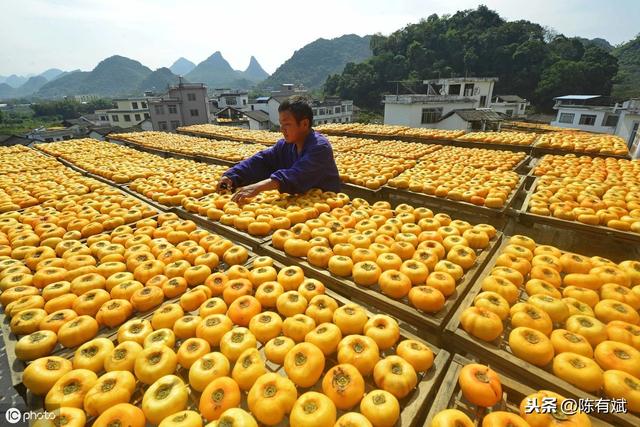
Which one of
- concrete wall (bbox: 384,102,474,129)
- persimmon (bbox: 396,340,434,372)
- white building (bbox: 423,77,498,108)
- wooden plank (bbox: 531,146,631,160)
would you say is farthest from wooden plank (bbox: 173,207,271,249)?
white building (bbox: 423,77,498,108)

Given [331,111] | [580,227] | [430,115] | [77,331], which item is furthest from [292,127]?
[331,111]

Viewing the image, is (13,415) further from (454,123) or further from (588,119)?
(588,119)

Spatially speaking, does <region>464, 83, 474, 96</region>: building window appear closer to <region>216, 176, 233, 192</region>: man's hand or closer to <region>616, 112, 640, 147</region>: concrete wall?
<region>616, 112, 640, 147</region>: concrete wall

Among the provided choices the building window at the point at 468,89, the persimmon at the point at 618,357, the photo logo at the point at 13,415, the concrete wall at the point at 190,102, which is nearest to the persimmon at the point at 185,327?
the photo logo at the point at 13,415

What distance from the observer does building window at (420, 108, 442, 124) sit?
41.6m

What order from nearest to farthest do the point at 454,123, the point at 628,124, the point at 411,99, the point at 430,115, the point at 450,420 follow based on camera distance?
1. the point at 450,420
2. the point at 628,124
3. the point at 454,123
4. the point at 411,99
5. the point at 430,115

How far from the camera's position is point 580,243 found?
489 centimetres

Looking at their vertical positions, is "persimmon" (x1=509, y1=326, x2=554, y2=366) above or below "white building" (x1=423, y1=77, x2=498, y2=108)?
below

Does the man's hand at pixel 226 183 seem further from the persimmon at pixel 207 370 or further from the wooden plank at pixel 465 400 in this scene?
the wooden plank at pixel 465 400

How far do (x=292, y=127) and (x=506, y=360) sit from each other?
420cm

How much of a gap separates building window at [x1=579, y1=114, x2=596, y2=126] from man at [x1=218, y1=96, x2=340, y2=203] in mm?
52800

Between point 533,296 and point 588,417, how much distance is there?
1.06 meters

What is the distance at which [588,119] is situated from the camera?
41.3m

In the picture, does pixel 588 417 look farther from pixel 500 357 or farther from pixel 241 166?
pixel 241 166
